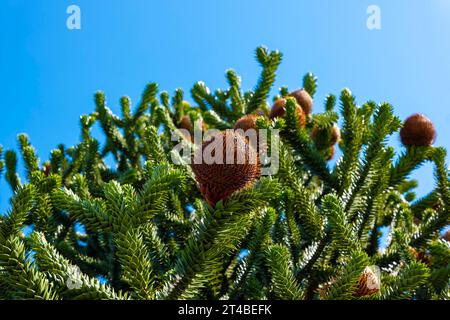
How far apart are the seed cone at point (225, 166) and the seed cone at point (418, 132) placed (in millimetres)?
1957

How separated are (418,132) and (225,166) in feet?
6.95

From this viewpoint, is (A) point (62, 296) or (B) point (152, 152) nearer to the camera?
(A) point (62, 296)

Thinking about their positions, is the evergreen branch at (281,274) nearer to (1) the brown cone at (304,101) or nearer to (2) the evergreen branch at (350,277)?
(2) the evergreen branch at (350,277)

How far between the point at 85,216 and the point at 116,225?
15cm

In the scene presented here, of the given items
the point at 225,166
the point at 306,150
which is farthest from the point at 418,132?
the point at 225,166

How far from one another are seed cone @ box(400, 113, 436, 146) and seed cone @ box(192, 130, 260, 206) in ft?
6.42

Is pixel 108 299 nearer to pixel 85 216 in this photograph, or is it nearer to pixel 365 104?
pixel 85 216

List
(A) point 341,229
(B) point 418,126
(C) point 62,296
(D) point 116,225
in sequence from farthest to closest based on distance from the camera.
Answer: (B) point 418,126, (A) point 341,229, (C) point 62,296, (D) point 116,225

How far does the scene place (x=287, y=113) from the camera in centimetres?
307

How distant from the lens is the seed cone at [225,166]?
1.70 meters

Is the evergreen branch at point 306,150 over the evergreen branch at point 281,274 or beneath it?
over

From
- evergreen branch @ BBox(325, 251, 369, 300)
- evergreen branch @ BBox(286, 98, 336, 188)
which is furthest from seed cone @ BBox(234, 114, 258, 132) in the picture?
evergreen branch @ BBox(325, 251, 369, 300)

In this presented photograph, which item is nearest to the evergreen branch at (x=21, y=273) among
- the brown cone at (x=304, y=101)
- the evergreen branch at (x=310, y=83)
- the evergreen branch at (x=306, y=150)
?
the evergreen branch at (x=306, y=150)
